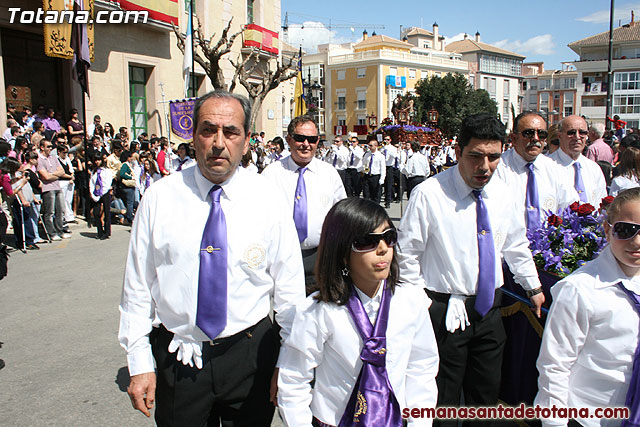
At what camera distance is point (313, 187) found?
4.96 meters

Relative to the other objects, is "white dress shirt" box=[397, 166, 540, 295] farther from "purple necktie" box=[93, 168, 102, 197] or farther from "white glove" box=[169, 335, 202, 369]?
"purple necktie" box=[93, 168, 102, 197]

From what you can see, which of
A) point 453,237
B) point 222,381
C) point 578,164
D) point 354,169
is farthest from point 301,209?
point 354,169

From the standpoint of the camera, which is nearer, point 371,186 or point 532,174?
point 532,174

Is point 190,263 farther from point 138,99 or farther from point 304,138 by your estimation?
point 138,99

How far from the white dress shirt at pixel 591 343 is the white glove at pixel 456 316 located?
2.40 feet

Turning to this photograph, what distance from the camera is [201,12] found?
75.4 feet

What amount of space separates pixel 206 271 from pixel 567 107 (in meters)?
106

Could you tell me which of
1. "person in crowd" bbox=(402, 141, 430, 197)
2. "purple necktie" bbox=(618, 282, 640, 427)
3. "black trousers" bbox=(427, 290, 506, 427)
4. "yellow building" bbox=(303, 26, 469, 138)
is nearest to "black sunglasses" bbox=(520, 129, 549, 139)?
"black trousers" bbox=(427, 290, 506, 427)

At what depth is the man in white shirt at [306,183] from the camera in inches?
187

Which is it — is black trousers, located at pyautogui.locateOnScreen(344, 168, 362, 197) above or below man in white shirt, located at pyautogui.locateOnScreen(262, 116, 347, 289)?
below

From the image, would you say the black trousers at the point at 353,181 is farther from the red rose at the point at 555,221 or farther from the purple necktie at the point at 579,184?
the red rose at the point at 555,221

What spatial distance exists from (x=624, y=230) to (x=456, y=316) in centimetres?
116

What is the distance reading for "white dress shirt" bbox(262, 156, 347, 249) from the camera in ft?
15.6

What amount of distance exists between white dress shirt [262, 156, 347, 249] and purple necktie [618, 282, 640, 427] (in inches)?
112
